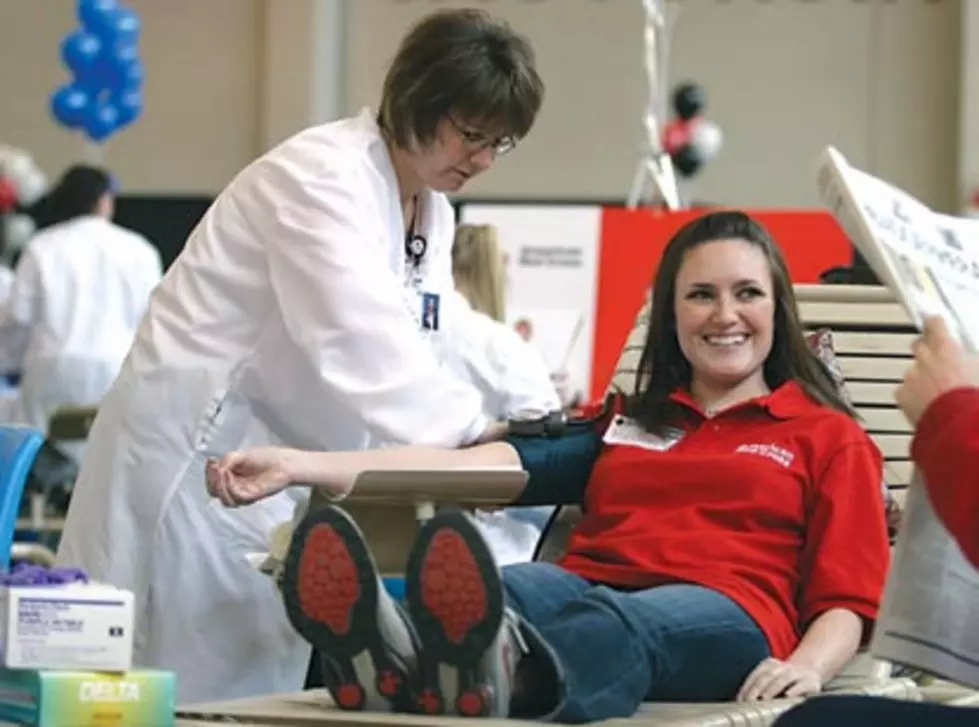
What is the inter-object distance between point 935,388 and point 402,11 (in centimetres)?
882

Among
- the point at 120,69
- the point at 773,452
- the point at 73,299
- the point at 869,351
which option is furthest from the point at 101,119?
the point at 773,452

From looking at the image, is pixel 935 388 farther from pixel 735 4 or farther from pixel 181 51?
pixel 181 51

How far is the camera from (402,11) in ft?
33.7

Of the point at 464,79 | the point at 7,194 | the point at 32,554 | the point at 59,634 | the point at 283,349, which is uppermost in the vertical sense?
the point at 464,79

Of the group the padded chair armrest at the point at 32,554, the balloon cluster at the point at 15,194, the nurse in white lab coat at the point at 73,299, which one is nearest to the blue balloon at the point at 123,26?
the nurse in white lab coat at the point at 73,299

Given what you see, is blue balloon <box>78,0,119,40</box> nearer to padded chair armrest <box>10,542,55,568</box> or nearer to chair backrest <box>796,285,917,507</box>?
padded chair armrest <box>10,542,55,568</box>

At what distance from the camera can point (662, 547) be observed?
243cm

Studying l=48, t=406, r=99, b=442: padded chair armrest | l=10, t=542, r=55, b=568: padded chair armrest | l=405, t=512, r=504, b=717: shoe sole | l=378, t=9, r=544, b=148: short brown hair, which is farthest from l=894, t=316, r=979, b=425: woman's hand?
l=48, t=406, r=99, b=442: padded chair armrest

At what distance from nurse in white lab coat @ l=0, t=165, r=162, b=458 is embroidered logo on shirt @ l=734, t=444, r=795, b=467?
4.66 m

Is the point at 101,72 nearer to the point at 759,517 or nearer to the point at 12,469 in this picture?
the point at 12,469

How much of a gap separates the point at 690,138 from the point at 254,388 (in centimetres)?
590

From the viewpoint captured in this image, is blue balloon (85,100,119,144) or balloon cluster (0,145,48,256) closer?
blue balloon (85,100,119,144)

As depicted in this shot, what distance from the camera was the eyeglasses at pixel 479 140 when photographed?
8.32ft

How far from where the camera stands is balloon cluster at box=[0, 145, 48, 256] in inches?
375
